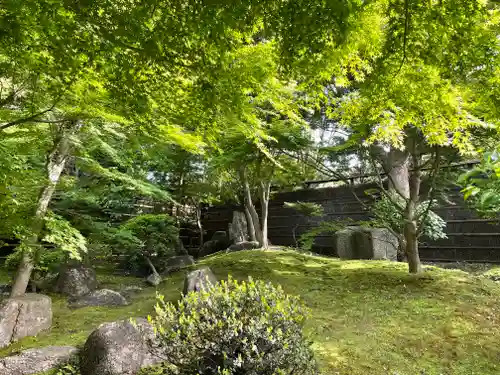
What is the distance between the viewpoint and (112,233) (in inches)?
316

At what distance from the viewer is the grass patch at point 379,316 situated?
4.20 metres

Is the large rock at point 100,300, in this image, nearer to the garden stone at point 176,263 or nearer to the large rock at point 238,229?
the garden stone at point 176,263

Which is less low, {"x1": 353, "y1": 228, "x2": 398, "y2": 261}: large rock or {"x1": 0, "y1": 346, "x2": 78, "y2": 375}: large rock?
{"x1": 353, "y1": 228, "x2": 398, "y2": 261}: large rock

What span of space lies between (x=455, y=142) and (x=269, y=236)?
9.12 m

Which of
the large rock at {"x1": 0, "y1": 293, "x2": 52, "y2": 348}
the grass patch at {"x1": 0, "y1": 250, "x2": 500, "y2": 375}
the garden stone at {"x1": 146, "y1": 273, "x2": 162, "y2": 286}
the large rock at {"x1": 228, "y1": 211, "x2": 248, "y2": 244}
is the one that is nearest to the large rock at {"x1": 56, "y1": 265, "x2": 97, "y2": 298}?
the grass patch at {"x1": 0, "y1": 250, "x2": 500, "y2": 375}

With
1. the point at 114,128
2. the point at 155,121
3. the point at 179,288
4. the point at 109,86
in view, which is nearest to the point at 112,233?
the point at 179,288

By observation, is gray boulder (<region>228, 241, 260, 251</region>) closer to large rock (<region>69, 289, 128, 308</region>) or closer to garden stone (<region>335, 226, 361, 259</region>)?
garden stone (<region>335, 226, 361, 259</region>)

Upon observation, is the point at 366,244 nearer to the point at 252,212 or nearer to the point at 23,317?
the point at 252,212

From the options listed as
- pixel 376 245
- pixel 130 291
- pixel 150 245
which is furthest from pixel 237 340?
pixel 150 245

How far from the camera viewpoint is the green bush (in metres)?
2.65

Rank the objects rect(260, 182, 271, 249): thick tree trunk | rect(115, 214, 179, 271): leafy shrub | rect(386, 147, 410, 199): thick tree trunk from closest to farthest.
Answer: rect(386, 147, 410, 199): thick tree trunk < rect(260, 182, 271, 249): thick tree trunk < rect(115, 214, 179, 271): leafy shrub

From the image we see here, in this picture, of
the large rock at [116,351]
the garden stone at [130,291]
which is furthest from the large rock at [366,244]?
the large rock at [116,351]

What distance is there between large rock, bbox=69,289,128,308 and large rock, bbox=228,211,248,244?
5.57 m

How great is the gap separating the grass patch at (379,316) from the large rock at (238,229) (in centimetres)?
406
